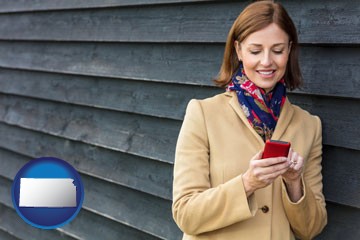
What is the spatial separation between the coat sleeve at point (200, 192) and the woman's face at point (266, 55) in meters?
0.21

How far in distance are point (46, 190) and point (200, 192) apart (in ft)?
2.81

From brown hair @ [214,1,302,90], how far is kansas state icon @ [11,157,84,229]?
740 mm

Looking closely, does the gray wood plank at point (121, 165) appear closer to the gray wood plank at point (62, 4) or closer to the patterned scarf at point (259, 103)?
the patterned scarf at point (259, 103)

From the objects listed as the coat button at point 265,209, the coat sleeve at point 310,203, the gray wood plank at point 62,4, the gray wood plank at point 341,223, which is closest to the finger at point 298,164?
the coat sleeve at point 310,203

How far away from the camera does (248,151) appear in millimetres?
2150

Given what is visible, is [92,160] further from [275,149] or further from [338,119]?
[275,149]

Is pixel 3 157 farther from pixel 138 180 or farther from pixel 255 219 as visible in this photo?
pixel 255 219

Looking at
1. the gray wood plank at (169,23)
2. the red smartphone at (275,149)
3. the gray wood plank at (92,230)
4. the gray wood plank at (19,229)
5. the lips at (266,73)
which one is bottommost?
the gray wood plank at (19,229)

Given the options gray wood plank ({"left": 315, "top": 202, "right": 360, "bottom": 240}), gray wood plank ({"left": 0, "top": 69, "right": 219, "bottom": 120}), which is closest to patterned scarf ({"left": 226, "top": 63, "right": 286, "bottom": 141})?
gray wood plank ({"left": 315, "top": 202, "right": 360, "bottom": 240})

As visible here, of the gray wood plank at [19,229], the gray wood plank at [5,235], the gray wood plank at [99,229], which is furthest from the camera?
the gray wood plank at [5,235]

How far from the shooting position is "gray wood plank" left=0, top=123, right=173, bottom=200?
3291 millimetres

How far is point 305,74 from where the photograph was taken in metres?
2.51

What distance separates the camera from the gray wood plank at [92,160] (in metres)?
3.29

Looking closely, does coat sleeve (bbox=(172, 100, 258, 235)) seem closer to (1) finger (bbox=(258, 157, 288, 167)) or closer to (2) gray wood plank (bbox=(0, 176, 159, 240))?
(1) finger (bbox=(258, 157, 288, 167))
